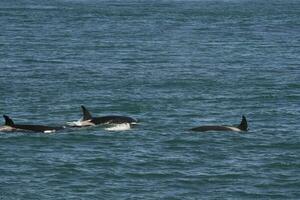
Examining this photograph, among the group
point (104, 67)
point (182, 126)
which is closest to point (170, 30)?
point (104, 67)

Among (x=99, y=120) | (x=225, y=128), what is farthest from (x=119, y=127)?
(x=225, y=128)

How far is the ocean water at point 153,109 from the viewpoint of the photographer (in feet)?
111

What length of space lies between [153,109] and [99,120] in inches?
189

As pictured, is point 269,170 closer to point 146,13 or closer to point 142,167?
point 142,167

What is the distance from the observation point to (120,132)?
41.7 meters

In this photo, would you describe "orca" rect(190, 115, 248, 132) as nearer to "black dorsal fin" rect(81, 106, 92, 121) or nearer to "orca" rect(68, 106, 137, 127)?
"orca" rect(68, 106, 137, 127)

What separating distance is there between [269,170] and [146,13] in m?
84.8

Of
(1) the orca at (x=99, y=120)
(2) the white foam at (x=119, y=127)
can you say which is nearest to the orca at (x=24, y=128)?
(1) the orca at (x=99, y=120)

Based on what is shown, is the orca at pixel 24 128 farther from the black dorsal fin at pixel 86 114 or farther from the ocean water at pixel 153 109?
the black dorsal fin at pixel 86 114

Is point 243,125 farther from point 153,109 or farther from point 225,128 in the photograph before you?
point 153,109

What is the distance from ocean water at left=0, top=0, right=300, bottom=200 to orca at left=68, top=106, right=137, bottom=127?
682 millimetres

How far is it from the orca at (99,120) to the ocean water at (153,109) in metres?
0.68

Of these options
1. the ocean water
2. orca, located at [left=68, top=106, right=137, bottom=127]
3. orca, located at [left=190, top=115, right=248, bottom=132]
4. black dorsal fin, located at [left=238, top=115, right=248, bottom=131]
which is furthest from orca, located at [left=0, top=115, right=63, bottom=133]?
black dorsal fin, located at [left=238, top=115, right=248, bottom=131]

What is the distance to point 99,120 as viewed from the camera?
4303cm
